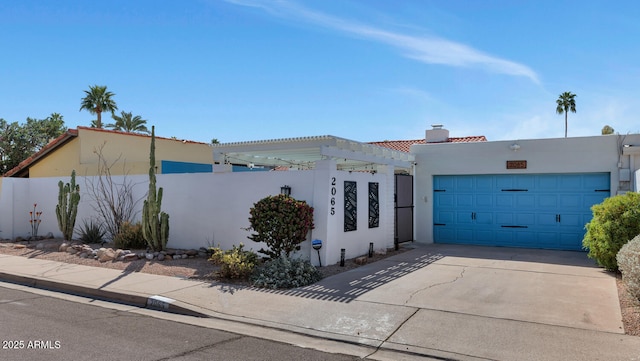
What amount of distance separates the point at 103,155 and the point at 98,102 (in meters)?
19.4

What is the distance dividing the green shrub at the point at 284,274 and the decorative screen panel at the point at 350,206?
2334 millimetres

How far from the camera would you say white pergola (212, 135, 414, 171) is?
1130 cm

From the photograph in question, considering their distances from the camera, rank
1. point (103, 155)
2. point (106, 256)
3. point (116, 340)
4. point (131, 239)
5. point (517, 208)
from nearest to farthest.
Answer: point (116, 340) < point (106, 256) < point (131, 239) < point (517, 208) < point (103, 155)

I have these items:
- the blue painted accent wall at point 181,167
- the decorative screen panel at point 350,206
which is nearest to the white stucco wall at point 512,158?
the decorative screen panel at point 350,206

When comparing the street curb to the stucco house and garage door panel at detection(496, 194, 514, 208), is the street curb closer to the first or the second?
the stucco house

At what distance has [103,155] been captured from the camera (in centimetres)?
2052

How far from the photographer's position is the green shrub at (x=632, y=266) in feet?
22.8

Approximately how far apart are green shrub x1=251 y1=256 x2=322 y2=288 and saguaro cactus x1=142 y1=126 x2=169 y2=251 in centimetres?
413

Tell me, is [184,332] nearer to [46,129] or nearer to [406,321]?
[406,321]

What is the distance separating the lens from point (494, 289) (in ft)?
29.1

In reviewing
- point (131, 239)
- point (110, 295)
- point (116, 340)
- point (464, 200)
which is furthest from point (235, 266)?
point (464, 200)

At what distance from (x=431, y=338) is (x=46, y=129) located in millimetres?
37505

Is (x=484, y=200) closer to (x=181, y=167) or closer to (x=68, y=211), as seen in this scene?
(x=181, y=167)

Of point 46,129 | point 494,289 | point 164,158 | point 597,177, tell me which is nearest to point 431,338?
point 494,289
